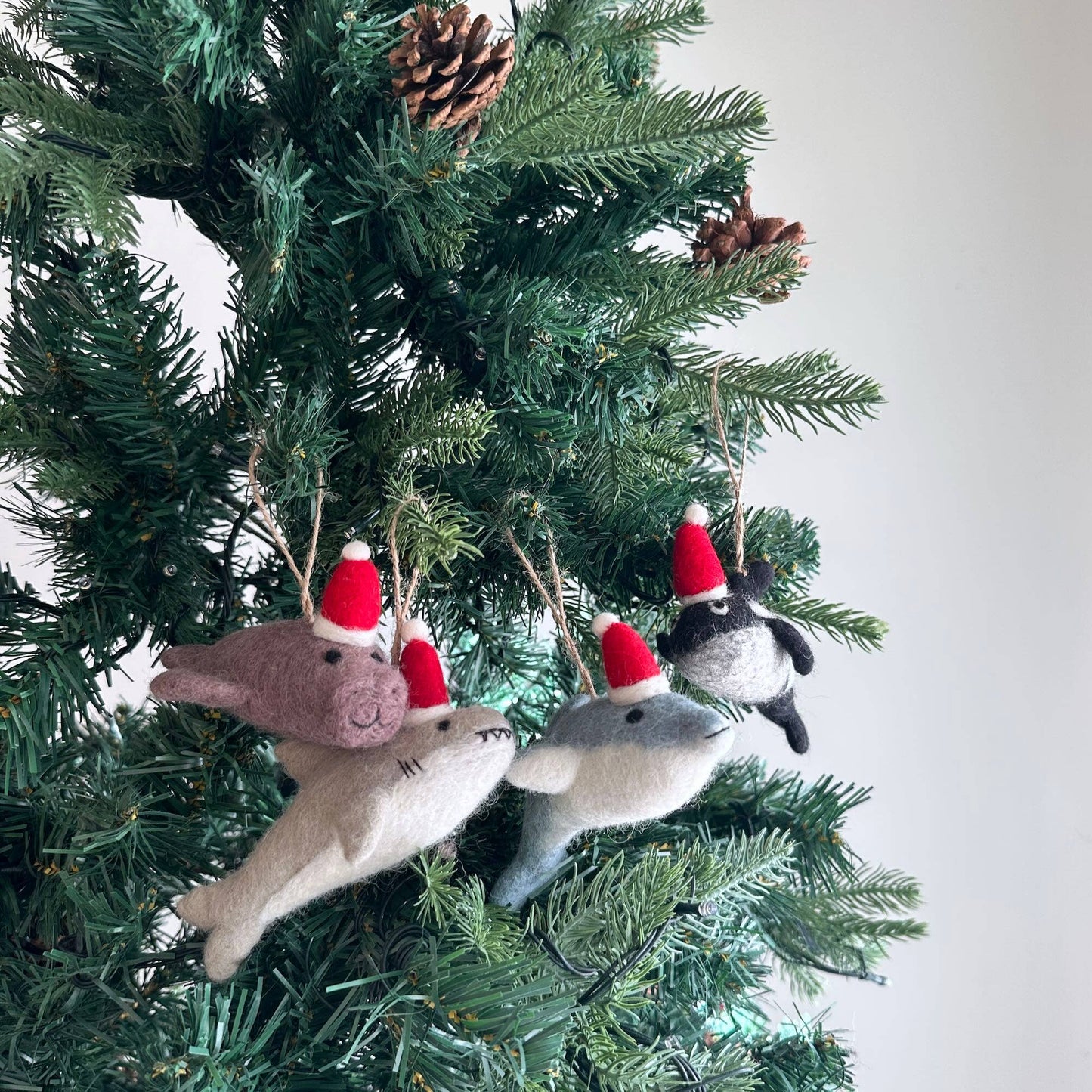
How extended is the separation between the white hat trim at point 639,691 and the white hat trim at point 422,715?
62 millimetres

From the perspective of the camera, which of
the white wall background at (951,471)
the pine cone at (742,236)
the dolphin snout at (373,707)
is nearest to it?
the dolphin snout at (373,707)

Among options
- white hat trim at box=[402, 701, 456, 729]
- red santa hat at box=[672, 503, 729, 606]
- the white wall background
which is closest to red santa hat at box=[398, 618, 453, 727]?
white hat trim at box=[402, 701, 456, 729]

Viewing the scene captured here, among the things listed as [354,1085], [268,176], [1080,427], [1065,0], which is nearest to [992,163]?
[1065,0]

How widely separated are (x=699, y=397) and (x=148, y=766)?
0.88ft

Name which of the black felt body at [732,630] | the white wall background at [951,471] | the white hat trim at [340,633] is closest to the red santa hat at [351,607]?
the white hat trim at [340,633]

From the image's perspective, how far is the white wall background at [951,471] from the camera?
2.88 feet

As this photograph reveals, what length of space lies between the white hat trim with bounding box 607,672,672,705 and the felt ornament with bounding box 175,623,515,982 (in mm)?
48

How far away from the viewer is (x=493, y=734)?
0.34 metres

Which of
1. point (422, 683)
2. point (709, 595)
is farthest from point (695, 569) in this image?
point (422, 683)

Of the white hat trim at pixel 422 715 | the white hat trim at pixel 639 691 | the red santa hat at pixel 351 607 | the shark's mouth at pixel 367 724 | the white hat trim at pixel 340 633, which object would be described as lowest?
the shark's mouth at pixel 367 724

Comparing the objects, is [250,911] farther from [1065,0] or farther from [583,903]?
[1065,0]

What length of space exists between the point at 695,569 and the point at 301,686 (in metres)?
0.16

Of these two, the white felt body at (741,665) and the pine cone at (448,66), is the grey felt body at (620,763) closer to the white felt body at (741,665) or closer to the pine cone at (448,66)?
the white felt body at (741,665)

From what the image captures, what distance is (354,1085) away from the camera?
0.35m
